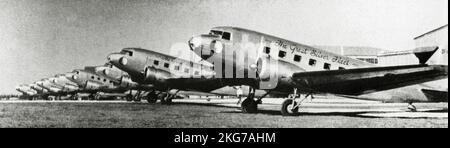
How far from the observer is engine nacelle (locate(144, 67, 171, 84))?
950 inches

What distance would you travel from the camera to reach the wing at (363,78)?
10.8 metres

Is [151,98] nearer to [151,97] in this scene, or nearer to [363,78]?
[151,97]

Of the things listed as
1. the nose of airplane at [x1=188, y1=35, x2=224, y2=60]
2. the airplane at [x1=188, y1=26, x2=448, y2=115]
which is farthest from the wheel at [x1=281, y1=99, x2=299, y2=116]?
the nose of airplane at [x1=188, y1=35, x2=224, y2=60]

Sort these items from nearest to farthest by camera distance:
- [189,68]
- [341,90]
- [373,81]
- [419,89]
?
[373,81] → [341,90] → [419,89] → [189,68]

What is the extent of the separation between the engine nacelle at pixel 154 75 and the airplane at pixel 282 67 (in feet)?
32.9

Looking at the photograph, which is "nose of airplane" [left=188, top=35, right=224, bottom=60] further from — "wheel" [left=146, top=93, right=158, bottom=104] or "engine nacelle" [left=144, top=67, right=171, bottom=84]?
"wheel" [left=146, top=93, right=158, bottom=104]

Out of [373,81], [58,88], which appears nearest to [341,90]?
[373,81]

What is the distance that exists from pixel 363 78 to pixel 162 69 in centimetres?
1605

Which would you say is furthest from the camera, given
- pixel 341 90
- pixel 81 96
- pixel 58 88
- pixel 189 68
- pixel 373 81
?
pixel 58 88

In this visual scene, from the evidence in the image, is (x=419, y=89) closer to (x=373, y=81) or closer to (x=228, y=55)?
(x=373, y=81)

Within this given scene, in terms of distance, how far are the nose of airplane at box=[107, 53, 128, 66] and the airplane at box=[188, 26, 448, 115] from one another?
12612 mm
